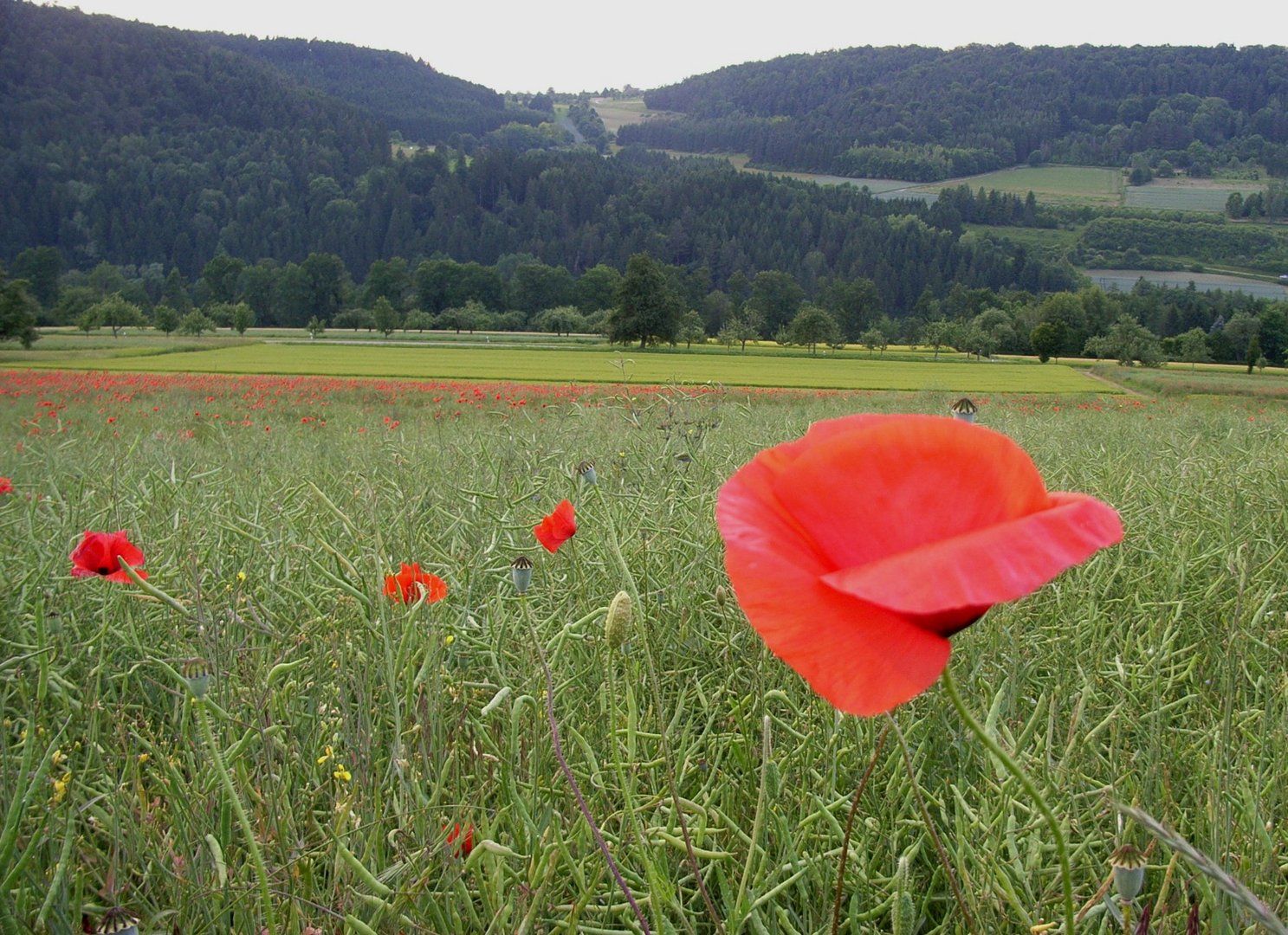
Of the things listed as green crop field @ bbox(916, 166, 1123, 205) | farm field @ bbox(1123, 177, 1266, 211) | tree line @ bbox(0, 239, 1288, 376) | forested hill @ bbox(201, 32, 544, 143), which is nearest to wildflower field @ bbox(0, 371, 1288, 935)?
tree line @ bbox(0, 239, 1288, 376)

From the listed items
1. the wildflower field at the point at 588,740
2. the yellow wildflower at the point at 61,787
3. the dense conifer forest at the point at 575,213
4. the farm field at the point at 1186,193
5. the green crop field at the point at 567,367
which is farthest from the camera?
the farm field at the point at 1186,193

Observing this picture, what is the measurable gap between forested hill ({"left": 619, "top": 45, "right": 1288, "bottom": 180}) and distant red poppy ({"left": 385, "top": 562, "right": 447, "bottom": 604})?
161901 millimetres

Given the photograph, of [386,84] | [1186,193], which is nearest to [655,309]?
[1186,193]

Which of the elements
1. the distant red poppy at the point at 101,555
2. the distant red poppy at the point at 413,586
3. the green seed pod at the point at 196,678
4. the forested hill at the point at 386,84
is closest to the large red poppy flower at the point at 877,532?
the green seed pod at the point at 196,678

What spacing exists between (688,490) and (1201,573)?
4.18ft

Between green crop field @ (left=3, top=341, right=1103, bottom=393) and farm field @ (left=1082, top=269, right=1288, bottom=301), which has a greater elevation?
green crop field @ (left=3, top=341, right=1103, bottom=393)

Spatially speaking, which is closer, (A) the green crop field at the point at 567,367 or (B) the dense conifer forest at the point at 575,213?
(A) the green crop field at the point at 567,367

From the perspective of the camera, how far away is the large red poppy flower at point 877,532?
1.34 ft

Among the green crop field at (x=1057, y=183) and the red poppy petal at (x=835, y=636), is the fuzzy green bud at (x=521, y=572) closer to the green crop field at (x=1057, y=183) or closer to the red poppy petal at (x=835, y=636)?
the red poppy petal at (x=835, y=636)

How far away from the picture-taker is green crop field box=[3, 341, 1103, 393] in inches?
1001

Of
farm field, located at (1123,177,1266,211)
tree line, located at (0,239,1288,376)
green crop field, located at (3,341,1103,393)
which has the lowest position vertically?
tree line, located at (0,239,1288,376)

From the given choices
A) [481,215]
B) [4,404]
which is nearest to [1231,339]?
[4,404]

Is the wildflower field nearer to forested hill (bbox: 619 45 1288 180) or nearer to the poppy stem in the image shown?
the poppy stem

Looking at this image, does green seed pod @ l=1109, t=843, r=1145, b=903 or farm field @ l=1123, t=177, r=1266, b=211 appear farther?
farm field @ l=1123, t=177, r=1266, b=211
